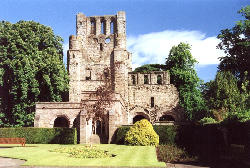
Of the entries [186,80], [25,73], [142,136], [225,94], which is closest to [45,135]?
[25,73]

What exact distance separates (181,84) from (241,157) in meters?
27.8

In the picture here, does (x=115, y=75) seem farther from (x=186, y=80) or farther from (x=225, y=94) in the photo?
(x=225, y=94)

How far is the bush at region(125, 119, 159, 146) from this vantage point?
22.5 meters

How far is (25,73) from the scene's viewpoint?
2925cm

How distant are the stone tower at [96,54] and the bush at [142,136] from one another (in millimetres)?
16273

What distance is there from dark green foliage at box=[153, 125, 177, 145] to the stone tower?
53.1 feet

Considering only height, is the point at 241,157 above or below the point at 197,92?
below

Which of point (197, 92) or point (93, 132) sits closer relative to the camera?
point (93, 132)

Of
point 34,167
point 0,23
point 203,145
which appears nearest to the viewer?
point 34,167

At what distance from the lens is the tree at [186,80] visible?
3988 centimetres

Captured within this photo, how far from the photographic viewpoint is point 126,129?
25234mm

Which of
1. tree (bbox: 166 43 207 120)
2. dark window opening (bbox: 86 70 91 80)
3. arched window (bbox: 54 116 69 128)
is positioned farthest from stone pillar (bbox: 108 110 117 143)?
dark window opening (bbox: 86 70 91 80)

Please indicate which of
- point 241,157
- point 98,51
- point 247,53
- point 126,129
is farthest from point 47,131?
point 247,53

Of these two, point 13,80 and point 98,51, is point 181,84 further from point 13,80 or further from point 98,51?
point 13,80
